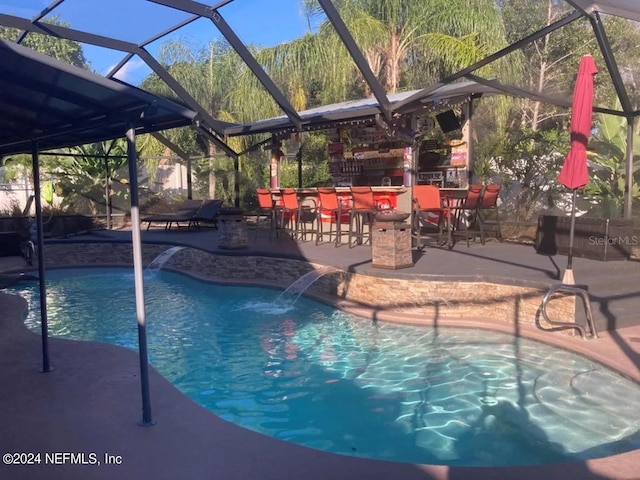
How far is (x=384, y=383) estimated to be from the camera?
5410mm

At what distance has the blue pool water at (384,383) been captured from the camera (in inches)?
164

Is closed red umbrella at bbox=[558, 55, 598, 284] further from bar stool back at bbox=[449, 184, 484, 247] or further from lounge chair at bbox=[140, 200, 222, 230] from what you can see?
lounge chair at bbox=[140, 200, 222, 230]

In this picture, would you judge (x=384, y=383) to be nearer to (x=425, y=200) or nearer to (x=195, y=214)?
(x=425, y=200)

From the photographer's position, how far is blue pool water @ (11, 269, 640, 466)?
13.7ft

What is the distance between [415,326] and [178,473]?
15.3 ft

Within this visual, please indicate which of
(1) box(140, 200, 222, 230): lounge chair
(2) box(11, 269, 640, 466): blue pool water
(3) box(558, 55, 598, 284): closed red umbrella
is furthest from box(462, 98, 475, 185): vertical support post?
(1) box(140, 200, 222, 230): lounge chair

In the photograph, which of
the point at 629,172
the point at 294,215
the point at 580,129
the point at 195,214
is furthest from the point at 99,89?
the point at 195,214

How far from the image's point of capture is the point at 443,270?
25.9 feet

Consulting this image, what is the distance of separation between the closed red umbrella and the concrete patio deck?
3.24 feet

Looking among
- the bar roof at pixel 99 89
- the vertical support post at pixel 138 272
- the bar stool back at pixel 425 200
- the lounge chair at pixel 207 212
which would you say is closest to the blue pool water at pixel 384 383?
the vertical support post at pixel 138 272

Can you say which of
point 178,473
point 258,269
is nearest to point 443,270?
point 258,269

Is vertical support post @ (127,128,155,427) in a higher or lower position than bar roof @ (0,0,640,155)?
lower

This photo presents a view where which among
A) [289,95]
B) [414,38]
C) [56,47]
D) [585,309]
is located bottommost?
[585,309]

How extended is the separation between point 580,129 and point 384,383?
12.1 feet
